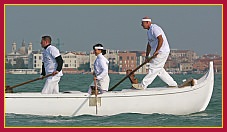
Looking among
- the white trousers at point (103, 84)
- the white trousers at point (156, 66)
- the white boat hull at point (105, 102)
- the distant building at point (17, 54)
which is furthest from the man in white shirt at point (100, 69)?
the distant building at point (17, 54)

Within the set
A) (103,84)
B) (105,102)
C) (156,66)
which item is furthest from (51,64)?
(156,66)

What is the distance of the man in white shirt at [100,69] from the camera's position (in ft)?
44.1

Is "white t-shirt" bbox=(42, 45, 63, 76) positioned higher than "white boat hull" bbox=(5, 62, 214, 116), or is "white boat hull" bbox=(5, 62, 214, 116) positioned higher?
"white t-shirt" bbox=(42, 45, 63, 76)

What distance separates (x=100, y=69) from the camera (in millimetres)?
13523

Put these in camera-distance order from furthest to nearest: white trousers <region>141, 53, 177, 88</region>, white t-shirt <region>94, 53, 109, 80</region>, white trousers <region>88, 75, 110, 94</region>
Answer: white trousers <region>141, 53, 177, 88</region> → white trousers <region>88, 75, 110, 94</region> → white t-shirt <region>94, 53, 109, 80</region>

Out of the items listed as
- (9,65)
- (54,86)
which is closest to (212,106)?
(54,86)

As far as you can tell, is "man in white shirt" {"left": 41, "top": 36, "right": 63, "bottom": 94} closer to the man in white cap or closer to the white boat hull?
the white boat hull

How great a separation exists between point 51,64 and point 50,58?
0.15 m

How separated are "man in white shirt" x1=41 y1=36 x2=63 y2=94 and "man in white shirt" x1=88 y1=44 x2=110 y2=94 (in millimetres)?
795

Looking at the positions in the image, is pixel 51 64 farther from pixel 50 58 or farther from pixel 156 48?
pixel 156 48

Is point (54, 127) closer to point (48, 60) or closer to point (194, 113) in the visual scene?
point (48, 60)

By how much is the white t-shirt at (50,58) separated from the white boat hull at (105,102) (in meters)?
0.60

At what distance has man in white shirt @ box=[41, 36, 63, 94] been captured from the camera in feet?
44.6

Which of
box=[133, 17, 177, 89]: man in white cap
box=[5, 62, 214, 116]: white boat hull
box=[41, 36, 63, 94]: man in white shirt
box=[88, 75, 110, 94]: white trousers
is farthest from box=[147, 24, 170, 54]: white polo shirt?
box=[41, 36, 63, 94]: man in white shirt
